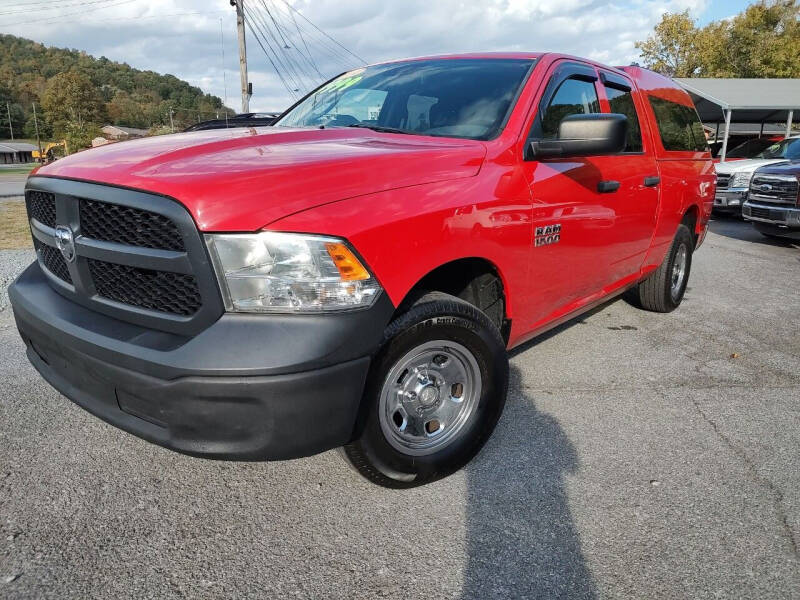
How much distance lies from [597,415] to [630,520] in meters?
0.94

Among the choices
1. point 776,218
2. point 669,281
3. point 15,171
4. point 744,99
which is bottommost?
point 15,171

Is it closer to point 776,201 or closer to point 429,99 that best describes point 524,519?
point 429,99

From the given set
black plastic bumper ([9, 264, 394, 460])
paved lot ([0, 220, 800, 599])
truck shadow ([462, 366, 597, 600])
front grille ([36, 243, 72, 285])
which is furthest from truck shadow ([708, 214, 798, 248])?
front grille ([36, 243, 72, 285])

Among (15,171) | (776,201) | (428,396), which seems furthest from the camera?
(15,171)

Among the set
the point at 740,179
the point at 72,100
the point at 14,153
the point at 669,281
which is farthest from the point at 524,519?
the point at 14,153

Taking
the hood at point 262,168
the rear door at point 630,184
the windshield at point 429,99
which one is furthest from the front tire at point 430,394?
the rear door at point 630,184

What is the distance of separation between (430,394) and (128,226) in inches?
51.6

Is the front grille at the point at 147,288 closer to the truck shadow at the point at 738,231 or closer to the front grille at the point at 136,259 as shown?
the front grille at the point at 136,259

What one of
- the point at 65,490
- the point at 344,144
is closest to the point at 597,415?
the point at 344,144

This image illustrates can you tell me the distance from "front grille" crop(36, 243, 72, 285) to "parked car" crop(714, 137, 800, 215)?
12.7 metres

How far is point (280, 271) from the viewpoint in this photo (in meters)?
1.88

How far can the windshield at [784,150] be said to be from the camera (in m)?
11.7

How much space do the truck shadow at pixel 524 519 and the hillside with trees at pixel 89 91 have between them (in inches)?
2653

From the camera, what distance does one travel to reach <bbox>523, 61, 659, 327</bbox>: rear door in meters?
2.87
